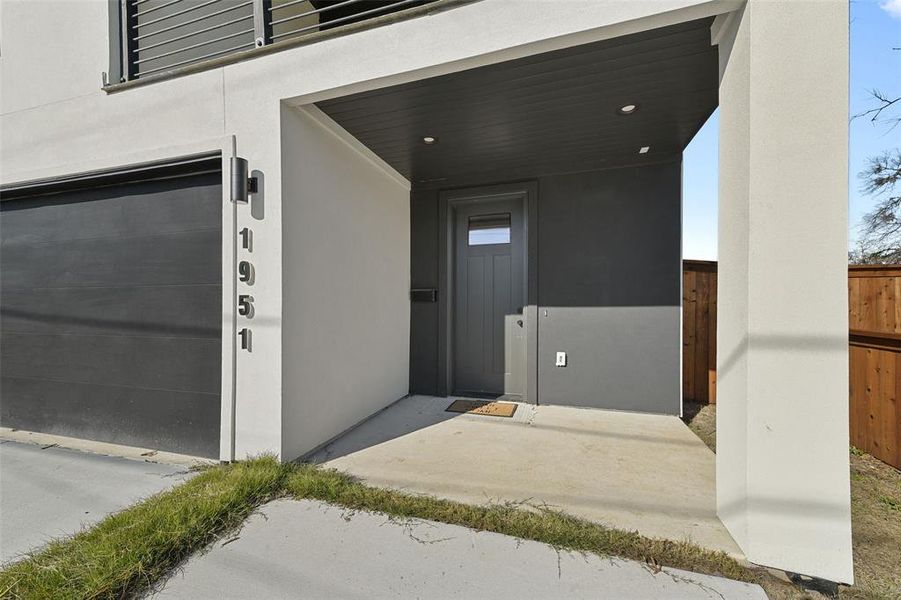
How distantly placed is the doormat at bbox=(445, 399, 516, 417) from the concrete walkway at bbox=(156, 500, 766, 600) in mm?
1751

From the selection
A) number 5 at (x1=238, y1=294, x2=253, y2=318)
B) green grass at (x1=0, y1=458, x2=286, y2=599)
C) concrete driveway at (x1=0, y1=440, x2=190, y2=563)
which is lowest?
concrete driveway at (x1=0, y1=440, x2=190, y2=563)

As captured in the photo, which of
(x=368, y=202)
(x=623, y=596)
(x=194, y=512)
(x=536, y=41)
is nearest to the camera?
(x=623, y=596)

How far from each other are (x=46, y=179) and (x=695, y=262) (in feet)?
19.7

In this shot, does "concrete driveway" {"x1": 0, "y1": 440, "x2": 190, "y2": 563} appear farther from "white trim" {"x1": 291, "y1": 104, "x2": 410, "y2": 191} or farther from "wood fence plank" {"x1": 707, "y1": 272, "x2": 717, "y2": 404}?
"wood fence plank" {"x1": 707, "y1": 272, "x2": 717, "y2": 404}

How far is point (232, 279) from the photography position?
2416 millimetres

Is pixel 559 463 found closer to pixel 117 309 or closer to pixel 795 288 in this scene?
pixel 795 288

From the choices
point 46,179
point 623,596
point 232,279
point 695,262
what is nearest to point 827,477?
point 623,596

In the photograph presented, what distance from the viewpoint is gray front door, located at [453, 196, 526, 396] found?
13.2ft

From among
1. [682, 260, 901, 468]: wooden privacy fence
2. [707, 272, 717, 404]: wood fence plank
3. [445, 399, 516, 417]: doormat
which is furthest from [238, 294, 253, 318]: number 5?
[707, 272, 717, 404]: wood fence plank

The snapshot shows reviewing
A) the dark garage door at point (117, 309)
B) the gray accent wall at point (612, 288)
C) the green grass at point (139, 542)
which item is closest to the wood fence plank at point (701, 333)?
the gray accent wall at point (612, 288)

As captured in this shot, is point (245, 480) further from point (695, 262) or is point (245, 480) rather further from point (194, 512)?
A: point (695, 262)

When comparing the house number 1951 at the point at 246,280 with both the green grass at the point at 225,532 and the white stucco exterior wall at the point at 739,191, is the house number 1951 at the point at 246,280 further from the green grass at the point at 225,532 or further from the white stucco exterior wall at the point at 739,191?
the green grass at the point at 225,532

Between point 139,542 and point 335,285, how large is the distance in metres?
1.82

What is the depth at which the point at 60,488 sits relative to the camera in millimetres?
2172
